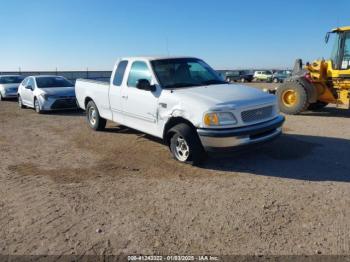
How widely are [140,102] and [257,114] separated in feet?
7.71

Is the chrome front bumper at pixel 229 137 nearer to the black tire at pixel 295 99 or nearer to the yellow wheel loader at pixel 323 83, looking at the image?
the black tire at pixel 295 99

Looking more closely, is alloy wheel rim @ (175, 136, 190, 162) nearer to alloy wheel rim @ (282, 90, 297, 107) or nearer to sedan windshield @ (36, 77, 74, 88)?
alloy wheel rim @ (282, 90, 297, 107)

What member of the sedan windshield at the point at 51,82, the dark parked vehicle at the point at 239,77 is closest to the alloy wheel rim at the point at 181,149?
the sedan windshield at the point at 51,82

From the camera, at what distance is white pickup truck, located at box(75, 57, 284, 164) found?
5.55 m

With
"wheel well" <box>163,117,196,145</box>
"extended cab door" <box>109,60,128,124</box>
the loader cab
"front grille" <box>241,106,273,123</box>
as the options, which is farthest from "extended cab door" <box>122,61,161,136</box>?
the loader cab

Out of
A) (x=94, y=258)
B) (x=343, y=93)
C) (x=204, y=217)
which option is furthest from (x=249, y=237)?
(x=343, y=93)

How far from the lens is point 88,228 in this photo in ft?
12.9

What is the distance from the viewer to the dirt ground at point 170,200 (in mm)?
3596

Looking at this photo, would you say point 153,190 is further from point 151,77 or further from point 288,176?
point 151,77

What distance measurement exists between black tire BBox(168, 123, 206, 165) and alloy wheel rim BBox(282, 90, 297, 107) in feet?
23.1

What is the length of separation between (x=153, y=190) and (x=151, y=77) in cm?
261

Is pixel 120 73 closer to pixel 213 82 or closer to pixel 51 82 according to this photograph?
pixel 213 82

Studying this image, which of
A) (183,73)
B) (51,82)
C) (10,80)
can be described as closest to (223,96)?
(183,73)

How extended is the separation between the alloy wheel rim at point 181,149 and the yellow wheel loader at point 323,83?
263 inches
